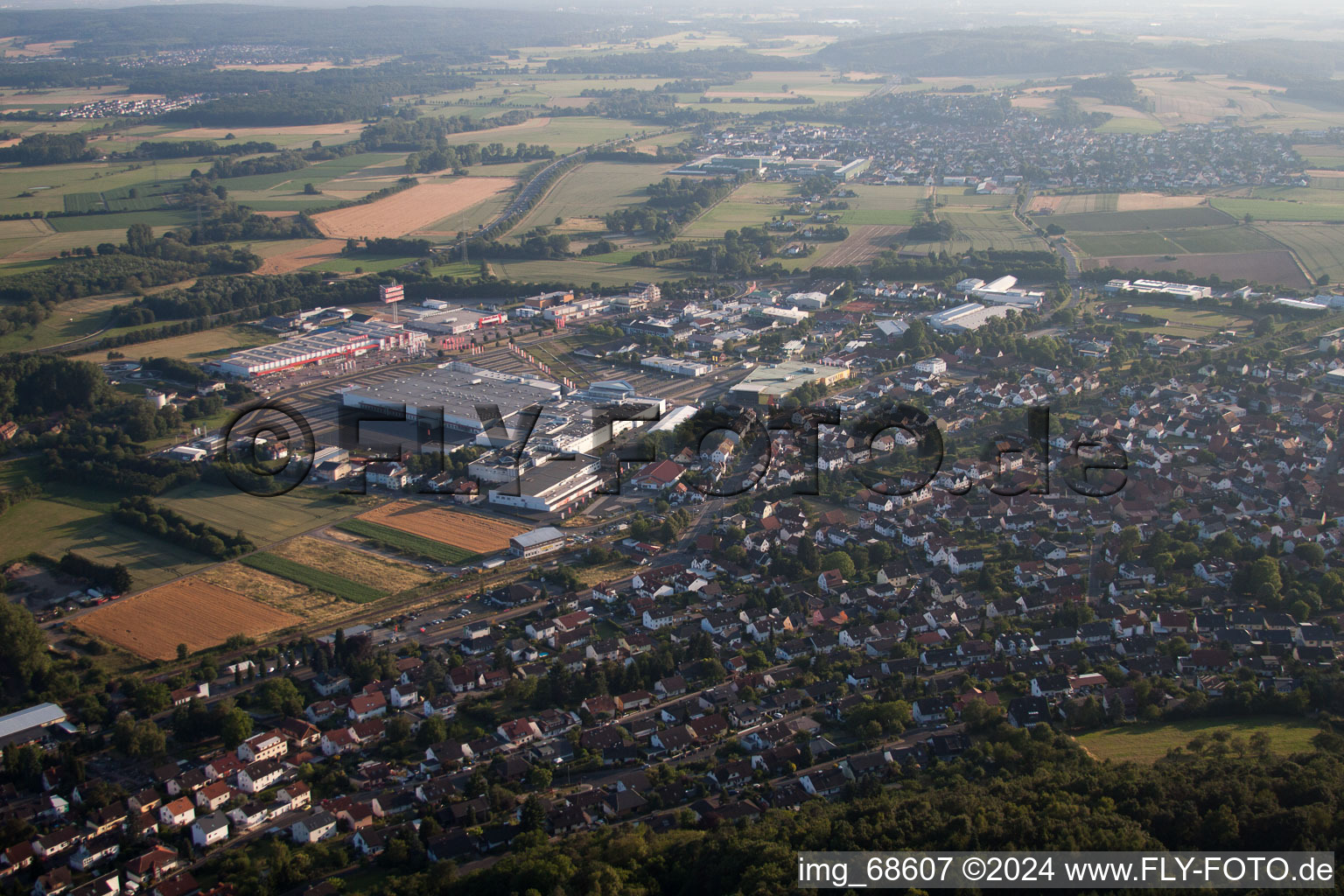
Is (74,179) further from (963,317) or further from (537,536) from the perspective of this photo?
(537,536)

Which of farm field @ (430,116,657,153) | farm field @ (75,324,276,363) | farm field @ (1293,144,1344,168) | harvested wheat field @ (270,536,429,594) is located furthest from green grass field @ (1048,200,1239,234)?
harvested wheat field @ (270,536,429,594)

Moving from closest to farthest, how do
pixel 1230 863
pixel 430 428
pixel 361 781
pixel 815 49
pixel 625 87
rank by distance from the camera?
1. pixel 1230 863
2. pixel 361 781
3. pixel 430 428
4. pixel 625 87
5. pixel 815 49

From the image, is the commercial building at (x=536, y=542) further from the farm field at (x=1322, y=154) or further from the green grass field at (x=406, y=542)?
the farm field at (x=1322, y=154)

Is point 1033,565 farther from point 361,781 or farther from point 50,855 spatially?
point 50,855

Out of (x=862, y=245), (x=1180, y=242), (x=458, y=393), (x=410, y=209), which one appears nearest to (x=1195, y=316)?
(x=1180, y=242)

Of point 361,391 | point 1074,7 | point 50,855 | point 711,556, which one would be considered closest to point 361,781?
point 50,855

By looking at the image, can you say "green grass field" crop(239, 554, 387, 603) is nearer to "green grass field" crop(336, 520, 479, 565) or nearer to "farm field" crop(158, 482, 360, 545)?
"farm field" crop(158, 482, 360, 545)
